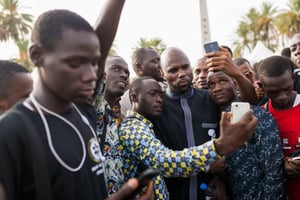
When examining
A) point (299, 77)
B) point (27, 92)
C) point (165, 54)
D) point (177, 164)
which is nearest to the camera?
point (27, 92)

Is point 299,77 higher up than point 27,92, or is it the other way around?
point 27,92

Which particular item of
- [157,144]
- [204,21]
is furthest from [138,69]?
[204,21]

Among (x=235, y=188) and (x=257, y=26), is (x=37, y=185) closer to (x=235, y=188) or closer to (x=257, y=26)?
(x=235, y=188)

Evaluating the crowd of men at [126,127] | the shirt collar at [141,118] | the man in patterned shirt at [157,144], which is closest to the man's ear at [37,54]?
the crowd of men at [126,127]

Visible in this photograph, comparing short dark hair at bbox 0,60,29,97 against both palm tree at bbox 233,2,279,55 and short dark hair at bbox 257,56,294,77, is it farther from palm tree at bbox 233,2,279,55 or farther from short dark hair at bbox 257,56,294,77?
palm tree at bbox 233,2,279,55

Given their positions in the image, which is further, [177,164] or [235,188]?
[235,188]

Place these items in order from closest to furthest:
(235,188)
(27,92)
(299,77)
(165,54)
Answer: (27,92) → (235,188) → (165,54) → (299,77)

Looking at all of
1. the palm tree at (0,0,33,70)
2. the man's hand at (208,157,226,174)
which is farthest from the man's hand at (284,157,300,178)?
the palm tree at (0,0,33,70)

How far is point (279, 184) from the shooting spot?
2.84 m

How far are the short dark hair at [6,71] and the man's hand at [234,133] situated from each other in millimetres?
1105

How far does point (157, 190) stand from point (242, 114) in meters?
0.93

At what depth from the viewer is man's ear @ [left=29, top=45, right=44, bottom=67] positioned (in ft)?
4.99

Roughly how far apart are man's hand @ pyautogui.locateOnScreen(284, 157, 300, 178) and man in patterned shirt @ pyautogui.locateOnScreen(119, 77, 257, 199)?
2.61ft

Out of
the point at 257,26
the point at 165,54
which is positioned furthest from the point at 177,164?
the point at 257,26
